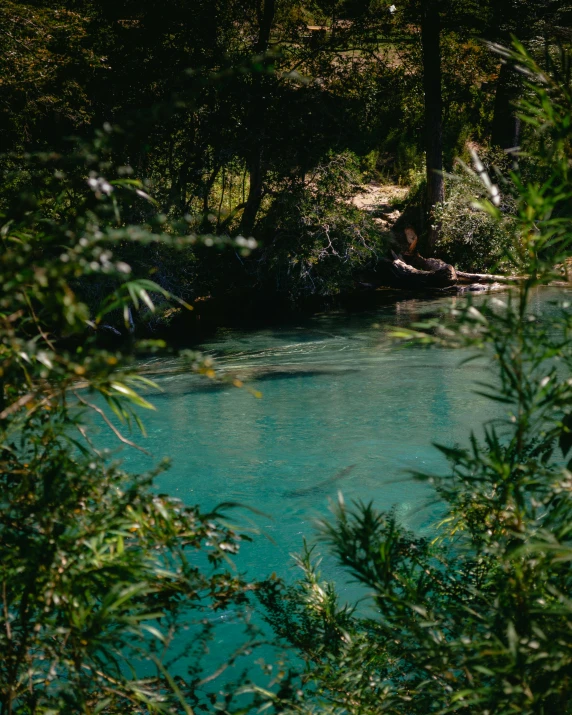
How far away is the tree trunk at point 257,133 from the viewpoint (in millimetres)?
15555

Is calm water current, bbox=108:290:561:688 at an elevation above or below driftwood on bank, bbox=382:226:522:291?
below

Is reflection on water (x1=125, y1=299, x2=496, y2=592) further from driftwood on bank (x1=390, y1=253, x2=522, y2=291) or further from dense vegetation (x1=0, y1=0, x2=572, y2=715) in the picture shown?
driftwood on bank (x1=390, y1=253, x2=522, y2=291)

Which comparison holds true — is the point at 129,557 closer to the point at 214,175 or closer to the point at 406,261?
the point at 214,175

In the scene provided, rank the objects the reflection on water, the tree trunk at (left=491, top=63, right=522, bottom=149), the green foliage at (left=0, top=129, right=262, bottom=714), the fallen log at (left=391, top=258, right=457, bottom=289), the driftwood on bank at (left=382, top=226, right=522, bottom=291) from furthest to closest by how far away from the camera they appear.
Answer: the tree trunk at (left=491, top=63, right=522, bottom=149) < the fallen log at (left=391, top=258, right=457, bottom=289) < the driftwood on bank at (left=382, top=226, right=522, bottom=291) < the reflection on water < the green foliage at (left=0, top=129, right=262, bottom=714)

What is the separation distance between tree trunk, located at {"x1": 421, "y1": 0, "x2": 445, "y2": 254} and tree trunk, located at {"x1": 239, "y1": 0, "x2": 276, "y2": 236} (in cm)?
354

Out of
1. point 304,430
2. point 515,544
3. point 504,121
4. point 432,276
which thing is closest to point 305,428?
point 304,430

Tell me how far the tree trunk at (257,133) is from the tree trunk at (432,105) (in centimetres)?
354

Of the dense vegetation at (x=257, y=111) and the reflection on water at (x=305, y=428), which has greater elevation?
the dense vegetation at (x=257, y=111)

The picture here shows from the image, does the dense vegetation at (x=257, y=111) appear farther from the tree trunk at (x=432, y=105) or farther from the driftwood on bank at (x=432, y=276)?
the driftwood on bank at (x=432, y=276)

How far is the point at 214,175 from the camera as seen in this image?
15.8 meters

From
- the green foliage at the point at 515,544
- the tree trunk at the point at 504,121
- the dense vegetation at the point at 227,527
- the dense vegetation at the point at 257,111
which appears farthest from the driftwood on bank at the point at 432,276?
the green foliage at the point at 515,544

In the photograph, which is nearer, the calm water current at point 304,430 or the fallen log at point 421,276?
the calm water current at point 304,430

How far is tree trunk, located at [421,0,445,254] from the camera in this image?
57.6ft

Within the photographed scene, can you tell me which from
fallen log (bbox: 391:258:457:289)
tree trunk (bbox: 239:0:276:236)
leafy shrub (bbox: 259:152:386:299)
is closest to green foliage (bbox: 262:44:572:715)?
leafy shrub (bbox: 259:152:386:299)
